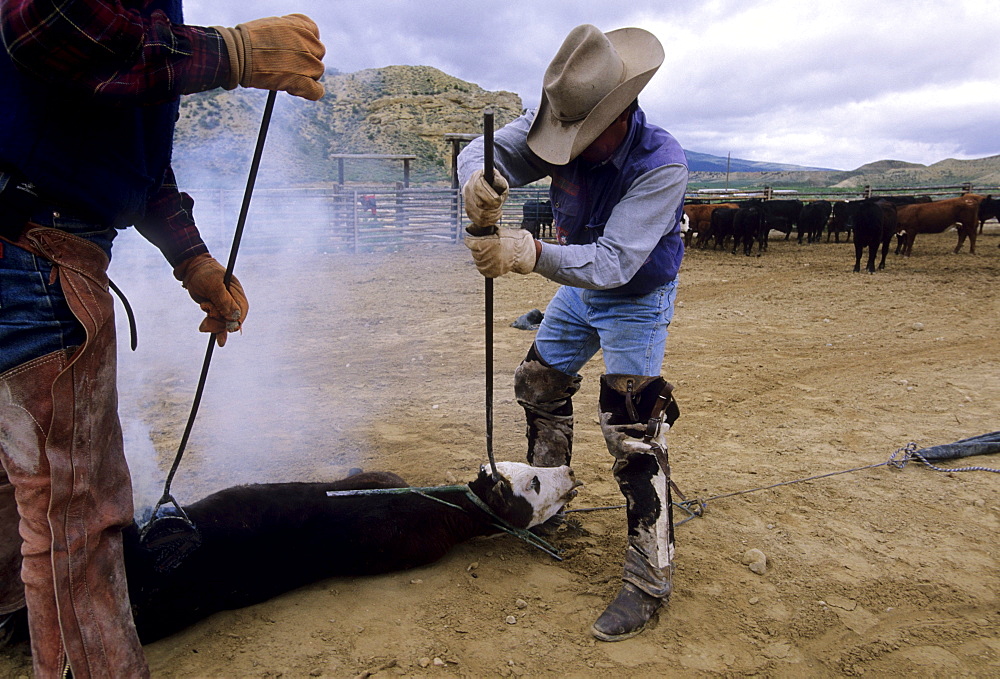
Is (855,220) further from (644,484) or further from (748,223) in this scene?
(644,484)

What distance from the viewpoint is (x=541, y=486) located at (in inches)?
109

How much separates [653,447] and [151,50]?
6.47ft

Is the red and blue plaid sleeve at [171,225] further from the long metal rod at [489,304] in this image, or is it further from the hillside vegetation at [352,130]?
the hillside vegetation at [352,130]

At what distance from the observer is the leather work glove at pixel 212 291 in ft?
7.36

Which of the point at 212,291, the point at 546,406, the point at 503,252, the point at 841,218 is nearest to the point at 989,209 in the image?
the point at 841,218

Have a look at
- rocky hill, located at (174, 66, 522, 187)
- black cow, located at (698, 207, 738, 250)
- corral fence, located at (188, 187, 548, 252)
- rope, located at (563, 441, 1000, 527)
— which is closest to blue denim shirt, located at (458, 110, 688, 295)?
rope, located at (563, 441, 1000, 527)

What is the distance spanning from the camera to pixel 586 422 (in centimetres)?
425

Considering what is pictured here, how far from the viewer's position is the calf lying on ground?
216cm

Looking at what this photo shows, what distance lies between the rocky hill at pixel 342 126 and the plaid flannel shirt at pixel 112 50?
14066 mm

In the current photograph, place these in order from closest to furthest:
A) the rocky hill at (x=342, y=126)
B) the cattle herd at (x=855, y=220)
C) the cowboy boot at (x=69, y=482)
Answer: the cowboy boot at (x=69, y=482), the cattle herd at (x=855, y=220), the rocky hill at (x=342, y=126)

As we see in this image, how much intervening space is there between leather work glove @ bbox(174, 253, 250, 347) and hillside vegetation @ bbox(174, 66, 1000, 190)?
13.0m

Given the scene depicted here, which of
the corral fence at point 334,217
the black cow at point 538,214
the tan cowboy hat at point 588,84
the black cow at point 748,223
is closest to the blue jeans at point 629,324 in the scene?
the tan cowboy hat at point 588,84

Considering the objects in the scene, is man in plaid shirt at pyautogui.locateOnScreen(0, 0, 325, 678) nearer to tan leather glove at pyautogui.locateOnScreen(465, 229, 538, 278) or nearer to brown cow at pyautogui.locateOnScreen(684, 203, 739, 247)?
tan leather glove at pyautogui.locateOnScreen(465, 229, 538, 278)

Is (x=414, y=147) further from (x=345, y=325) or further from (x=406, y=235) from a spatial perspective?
(x=345, y=325)
